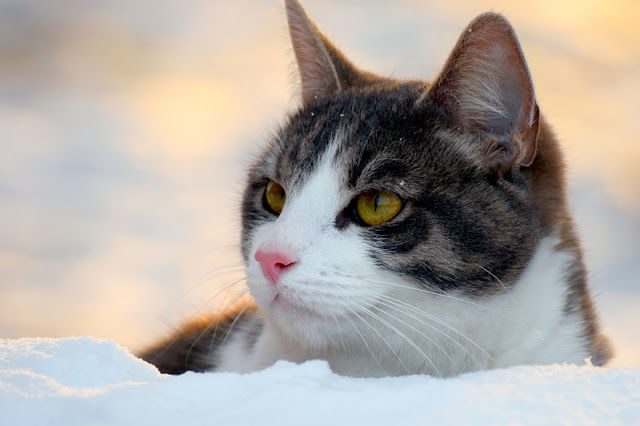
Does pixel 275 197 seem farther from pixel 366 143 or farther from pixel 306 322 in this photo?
pixel 306 322

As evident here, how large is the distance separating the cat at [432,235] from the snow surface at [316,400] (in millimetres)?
379

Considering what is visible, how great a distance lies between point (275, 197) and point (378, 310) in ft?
1.97

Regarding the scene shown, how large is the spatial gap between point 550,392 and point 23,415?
83cm

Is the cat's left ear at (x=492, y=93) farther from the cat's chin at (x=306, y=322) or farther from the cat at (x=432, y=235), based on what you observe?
the cat's chin at (x=306, y=322)

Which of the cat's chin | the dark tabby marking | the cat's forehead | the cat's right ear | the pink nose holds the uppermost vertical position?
the cat's right ear

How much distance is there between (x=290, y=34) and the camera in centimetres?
227

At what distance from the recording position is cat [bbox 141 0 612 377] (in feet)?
4.95

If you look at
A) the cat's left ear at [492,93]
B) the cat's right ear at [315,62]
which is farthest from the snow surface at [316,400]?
the cat's right ear at [315,62]

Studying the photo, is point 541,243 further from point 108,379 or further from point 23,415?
point 23,415

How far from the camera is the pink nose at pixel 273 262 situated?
4.84 feet

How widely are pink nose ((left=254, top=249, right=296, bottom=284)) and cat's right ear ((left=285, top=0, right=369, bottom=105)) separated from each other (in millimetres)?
829

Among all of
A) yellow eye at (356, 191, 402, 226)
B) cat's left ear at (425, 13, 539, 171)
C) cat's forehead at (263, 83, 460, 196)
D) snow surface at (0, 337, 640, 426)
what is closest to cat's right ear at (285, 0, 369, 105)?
cat's forehead at (263, 83, 460, 196)

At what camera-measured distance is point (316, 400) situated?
0.98 m

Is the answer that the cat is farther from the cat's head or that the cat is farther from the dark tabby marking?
the dark tabby marking
